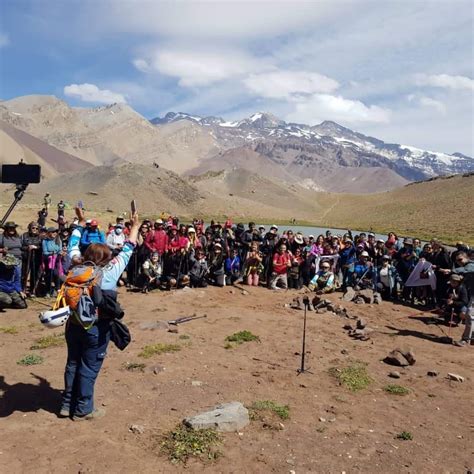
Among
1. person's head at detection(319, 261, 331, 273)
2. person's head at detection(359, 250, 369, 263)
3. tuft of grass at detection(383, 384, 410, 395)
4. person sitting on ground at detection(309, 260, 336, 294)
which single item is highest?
person's head at detection(359, 250, 369, 263)

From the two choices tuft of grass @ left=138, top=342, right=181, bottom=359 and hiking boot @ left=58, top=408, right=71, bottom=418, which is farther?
tuft of grass @ left=138, top=342, right=181, bottom=359

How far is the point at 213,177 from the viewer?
542 ft

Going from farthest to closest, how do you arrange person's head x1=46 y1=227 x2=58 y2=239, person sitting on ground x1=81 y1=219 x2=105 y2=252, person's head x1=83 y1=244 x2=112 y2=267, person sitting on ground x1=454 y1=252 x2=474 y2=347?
person's head x1=46 y1=227 x2=58 y2=239
person sitting on ground x1=81 y1=219 x2=105 y2=252
person sitting on ground x1=454 y1=252 x2=474 y2=347
person's head x1=83 y1=244 x2=112 y2=267

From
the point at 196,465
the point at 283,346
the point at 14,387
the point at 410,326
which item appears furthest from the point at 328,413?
the point at 410,326

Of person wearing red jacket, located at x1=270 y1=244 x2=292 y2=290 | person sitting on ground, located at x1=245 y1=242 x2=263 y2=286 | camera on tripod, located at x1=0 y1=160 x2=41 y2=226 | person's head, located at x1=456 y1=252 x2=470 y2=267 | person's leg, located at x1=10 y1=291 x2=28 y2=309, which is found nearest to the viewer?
camera on tripod, located at x1=0 y1=160 x2=41 y2=226

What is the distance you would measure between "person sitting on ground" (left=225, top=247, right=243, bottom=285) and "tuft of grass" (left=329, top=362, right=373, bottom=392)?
26.3ft

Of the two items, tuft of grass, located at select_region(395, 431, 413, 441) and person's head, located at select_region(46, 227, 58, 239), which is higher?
person's head, located at select_region(46, 227, 58, 239)

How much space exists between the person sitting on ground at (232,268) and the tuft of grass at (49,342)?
7.73 metres

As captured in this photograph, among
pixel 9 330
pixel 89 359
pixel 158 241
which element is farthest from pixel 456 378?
pixel 158 241

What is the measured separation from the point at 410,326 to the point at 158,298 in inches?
304

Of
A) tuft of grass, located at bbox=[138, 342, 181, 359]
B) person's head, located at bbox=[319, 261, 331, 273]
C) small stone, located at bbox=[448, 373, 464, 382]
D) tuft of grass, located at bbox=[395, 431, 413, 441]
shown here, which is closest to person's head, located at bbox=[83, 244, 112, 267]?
tuft of grass, located at bbox=[138, 342, 181, 359]

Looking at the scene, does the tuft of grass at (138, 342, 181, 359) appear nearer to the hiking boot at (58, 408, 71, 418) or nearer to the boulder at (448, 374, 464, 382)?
the hiking boot at (58, 408, 71, 418)

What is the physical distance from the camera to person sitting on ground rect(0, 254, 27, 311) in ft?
41.1

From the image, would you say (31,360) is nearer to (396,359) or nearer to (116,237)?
(116,237)
